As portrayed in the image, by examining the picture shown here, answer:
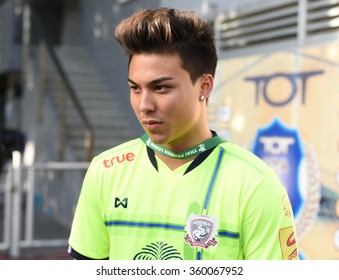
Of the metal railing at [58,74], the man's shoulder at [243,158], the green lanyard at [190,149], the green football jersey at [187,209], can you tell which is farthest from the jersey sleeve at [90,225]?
the metal railing at [58,74]

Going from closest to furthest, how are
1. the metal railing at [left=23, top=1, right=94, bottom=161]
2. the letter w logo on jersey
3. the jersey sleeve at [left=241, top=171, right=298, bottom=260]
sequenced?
the jersey sleeve at [left=241, top=171, right=298, bottom=260] → the letter w logo on jersey → the metal railing at [left=23, top=1, right=94, bottom=161]

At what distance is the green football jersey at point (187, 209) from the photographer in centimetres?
177

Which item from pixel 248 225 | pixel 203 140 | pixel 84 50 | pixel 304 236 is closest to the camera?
pixel 248 225

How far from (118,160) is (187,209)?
0.30 meters

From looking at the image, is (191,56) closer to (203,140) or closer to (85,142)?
(203,140)

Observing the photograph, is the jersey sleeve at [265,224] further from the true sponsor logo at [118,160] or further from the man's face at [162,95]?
the true sponsor logo at [118,160]

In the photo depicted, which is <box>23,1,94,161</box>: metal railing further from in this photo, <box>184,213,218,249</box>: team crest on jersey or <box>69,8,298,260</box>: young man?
<box>184,213,218,249</box>: team crest on jersey

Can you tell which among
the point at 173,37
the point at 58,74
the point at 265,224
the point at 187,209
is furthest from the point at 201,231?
the point at 58,74

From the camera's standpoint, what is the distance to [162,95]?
1770mm

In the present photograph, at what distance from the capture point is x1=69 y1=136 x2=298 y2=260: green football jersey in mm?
1768

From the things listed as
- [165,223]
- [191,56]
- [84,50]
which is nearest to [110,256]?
[165,223]

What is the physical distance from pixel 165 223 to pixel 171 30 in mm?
556

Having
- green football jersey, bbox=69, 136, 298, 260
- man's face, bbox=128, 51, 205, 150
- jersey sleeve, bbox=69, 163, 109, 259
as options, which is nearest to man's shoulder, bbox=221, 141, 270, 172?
green football jersey, bbox=69, 136, 298, 260
